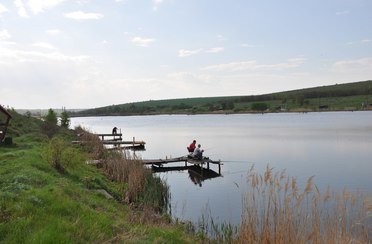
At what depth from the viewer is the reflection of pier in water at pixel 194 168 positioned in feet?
81.3

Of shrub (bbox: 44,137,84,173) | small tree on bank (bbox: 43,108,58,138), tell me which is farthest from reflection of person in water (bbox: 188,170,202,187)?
small tree on bank (bbox: 43,108,58,138)

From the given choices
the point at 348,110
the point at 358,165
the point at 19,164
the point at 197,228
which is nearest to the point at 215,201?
the point at 197,228

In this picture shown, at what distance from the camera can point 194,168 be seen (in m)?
28.2

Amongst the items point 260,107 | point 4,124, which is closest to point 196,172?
point 4,124

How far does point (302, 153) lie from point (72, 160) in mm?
22840

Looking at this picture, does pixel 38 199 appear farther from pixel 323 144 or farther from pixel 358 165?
pixel 323 144

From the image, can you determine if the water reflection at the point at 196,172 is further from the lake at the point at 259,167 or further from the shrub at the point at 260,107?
the shrub at the point at 260,107

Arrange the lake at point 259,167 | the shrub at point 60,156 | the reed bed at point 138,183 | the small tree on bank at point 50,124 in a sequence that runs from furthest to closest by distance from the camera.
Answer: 1. the small tree on bank at point 50,124
2. the lake at point 259,167
3. the reed bed at point 138,183
4. the shrub at point 60,156

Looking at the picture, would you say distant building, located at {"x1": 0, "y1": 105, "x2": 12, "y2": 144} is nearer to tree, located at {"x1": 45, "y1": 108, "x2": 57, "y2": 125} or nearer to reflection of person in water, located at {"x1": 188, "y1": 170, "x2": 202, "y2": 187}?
tree, located at {"x1": 45, "y1": 108, "x2": 57, "y2": 125}

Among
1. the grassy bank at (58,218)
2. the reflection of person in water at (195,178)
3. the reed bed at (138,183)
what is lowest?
the reflection of person in water at (195,178)

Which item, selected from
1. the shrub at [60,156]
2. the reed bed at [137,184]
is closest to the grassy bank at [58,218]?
the shrub at [60,156]

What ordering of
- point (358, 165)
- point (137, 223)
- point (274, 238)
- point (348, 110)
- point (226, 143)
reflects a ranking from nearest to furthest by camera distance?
point (274, 238), point (137, 223), point (358, 165), point (226, 143), point (348, 110)

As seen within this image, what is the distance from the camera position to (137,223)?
901 cm

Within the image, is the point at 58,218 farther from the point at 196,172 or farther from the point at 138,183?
the point at 196,172
